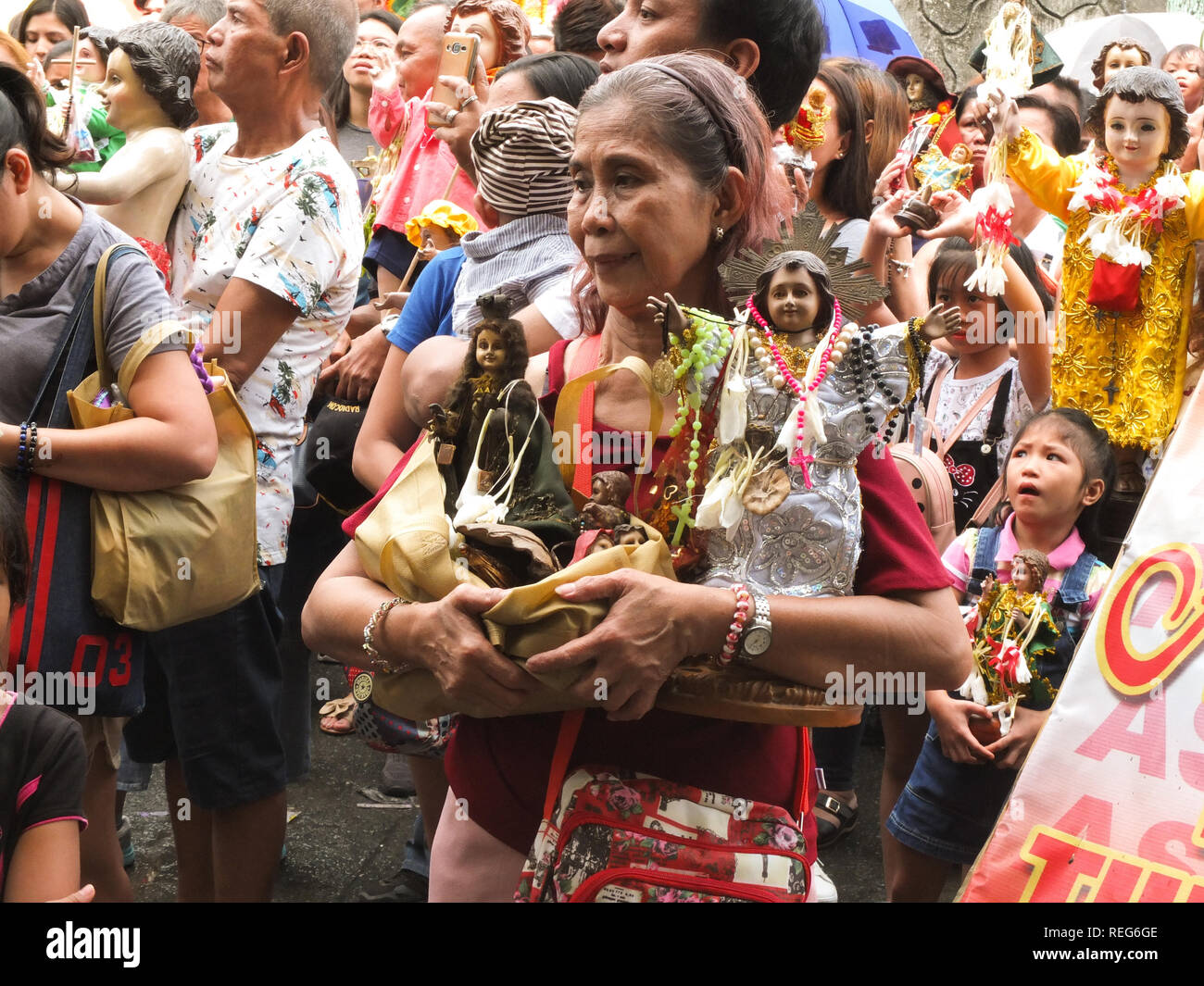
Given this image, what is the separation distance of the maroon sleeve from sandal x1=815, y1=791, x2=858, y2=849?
253 cm

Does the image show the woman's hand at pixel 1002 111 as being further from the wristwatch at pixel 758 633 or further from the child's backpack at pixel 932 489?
the wristwatch at pixel 758 633

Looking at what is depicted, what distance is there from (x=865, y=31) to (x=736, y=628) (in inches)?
221

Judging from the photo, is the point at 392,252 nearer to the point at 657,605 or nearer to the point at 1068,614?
the point at 1068,614

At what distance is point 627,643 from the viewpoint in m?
1.63

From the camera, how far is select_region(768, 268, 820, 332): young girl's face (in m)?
1.74

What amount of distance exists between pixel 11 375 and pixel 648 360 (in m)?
1.47

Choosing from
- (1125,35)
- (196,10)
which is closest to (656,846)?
(196,10)

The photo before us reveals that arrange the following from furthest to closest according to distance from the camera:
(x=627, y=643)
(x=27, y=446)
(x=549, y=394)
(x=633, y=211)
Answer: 1. (x=27, y=446)
2. (x=549, y=394)
3. (x=633, y=211)
4. (x=627, y=643)

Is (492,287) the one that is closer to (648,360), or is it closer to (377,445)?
(377,445)

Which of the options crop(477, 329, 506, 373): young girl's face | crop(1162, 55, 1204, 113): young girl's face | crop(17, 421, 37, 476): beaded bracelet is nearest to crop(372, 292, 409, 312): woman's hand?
crop(17, 421, 37, 476): beaded bracelet

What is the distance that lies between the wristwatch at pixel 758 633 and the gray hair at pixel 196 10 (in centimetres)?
356

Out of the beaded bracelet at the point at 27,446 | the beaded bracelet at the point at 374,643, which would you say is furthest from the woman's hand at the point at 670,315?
the beaded bracelet at the point at 27,446

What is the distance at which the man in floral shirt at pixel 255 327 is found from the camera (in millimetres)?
3127

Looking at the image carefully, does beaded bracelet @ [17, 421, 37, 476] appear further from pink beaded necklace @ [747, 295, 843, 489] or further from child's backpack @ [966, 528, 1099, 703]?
child's backpack @ [966, 528, 1099, 703]
